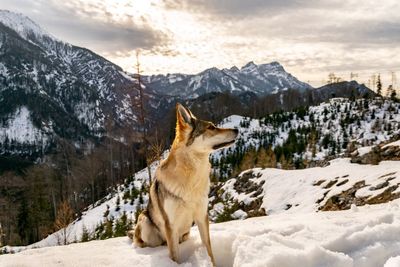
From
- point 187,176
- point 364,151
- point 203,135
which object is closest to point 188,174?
point 187,176

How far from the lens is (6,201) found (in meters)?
81.6

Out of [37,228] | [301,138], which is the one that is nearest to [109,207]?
[37,228]

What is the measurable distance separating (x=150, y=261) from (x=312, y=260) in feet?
7.07

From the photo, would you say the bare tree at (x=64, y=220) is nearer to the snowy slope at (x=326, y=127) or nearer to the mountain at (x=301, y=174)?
the mountain at (x=301, y=174)

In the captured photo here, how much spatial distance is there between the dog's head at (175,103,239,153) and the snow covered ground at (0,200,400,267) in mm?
1339

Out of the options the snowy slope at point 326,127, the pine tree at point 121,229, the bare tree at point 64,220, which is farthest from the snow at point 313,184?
the snowy slope at point 326,127

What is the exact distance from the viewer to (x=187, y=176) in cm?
469

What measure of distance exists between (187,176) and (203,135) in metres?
0.59

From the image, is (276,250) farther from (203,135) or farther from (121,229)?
(121,229)

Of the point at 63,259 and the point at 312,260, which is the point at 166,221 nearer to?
the point at 63,259

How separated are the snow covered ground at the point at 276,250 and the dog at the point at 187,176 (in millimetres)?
340

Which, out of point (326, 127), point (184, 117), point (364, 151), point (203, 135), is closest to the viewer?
point (203, 135)

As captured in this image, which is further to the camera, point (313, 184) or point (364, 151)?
point (364, 151)

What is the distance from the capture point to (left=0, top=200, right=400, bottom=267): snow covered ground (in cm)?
402
